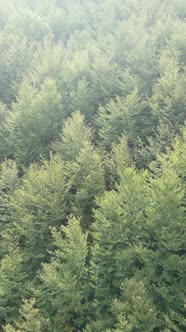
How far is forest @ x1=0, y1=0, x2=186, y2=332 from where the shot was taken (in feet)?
74.9

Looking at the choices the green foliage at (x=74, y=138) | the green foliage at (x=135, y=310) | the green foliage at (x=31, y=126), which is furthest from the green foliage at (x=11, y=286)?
the green foliage at (x=31, y=126)

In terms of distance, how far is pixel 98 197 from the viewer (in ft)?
89.0


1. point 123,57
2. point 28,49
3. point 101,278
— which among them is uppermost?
point 28,49

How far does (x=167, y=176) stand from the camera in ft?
74.8

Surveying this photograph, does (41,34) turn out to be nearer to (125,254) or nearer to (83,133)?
(83,133)

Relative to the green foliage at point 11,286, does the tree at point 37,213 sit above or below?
above

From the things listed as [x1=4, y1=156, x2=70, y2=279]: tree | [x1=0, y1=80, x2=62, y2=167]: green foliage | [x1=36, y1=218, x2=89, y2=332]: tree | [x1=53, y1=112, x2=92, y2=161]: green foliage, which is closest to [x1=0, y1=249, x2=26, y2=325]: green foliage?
[x1=36, y1=218, x2=89, y2=332]: tree

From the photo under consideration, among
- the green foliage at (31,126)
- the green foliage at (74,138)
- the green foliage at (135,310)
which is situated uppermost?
the green foliage at (31,126)

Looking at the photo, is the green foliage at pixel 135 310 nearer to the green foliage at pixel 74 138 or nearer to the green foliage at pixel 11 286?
the green foliage at pixel 11 286

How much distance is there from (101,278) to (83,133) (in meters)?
13.4

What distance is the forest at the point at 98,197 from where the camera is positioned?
74.9 feet

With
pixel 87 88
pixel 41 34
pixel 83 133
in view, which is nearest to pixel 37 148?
pixel 83 133

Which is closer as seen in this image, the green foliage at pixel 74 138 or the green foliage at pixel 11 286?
the green foliage at pixel 11 286

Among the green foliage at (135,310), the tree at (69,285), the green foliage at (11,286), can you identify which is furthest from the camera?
the green foliage at (11,286)
